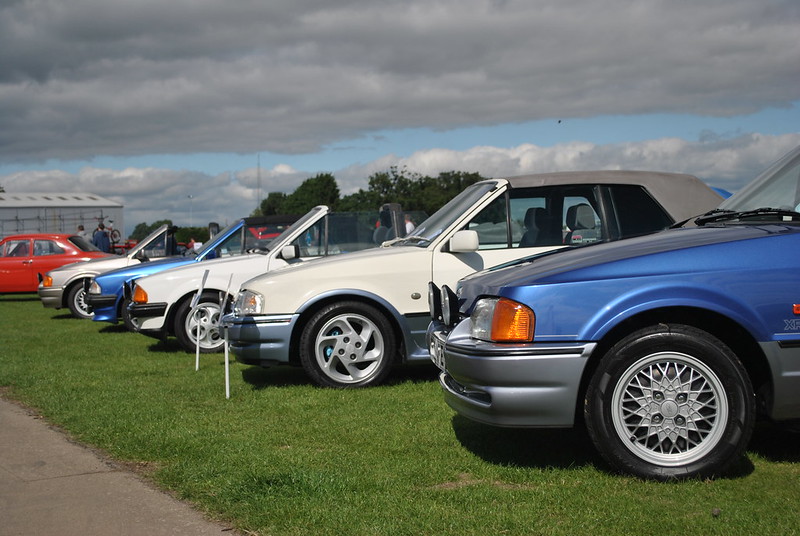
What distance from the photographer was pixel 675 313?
14.8 feet

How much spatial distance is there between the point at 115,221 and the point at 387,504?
57868 millimetres

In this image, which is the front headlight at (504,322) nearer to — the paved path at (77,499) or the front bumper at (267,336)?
the paved path at (77,499)

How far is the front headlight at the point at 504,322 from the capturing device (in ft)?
14.6

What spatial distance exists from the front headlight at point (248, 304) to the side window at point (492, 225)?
6.26ft

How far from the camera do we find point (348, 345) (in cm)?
758

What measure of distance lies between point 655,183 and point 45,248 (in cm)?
1740

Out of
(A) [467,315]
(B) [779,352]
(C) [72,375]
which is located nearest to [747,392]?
(B) [779,352]

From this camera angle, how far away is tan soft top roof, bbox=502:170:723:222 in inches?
304

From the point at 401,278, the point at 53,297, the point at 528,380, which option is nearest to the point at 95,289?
the point at 53,297

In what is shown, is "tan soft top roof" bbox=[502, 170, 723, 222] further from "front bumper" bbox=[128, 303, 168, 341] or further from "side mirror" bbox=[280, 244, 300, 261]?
"front bumper" bbox=[128, 303, 168, 341]

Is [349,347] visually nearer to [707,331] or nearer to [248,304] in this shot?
[248,304]

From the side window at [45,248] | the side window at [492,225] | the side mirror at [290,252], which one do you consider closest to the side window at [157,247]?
the side window at [45,248]

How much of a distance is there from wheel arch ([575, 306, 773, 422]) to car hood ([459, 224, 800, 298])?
23cm

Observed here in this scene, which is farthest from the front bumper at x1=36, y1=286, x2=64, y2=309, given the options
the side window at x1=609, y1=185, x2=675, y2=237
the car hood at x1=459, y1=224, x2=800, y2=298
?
the car hood at x1=459, y1=224, x2=800, y2=298
